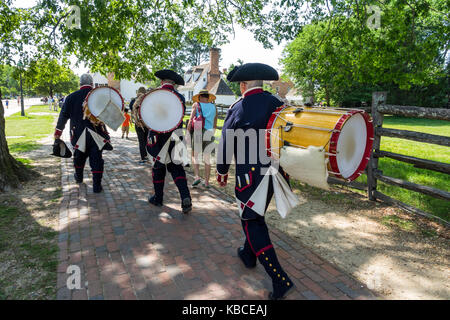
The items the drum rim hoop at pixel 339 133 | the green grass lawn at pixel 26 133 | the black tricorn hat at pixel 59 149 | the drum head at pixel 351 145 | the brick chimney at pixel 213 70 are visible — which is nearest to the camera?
the drum rim hoop at pixel 339 133

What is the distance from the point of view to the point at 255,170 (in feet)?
8.95

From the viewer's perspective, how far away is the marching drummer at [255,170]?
2.69 metres

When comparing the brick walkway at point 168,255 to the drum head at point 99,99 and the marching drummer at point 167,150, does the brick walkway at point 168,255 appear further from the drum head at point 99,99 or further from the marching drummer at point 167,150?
the drum head at point 99,99

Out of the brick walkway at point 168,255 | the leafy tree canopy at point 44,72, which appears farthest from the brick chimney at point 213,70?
the brick walkway at point 168,255

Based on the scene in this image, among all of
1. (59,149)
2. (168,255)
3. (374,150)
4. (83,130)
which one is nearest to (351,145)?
(168,255)

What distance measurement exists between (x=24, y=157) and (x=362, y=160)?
907 cm

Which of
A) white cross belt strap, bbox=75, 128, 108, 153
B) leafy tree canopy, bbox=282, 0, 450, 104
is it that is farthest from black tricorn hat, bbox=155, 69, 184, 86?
leafy tree canopy, bbox=282, 0, 450, 104

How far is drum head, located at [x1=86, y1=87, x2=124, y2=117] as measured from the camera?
495 centimetres

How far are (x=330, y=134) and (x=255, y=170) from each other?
757 millimetres

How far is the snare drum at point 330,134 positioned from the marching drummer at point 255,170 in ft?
0.56

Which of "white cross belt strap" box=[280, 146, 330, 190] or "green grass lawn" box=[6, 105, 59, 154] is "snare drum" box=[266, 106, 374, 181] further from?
"green grass lawn" box=[6, 105, 59, 154]

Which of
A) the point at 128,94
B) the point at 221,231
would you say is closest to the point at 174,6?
the point at 221,231

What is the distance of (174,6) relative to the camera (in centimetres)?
980
